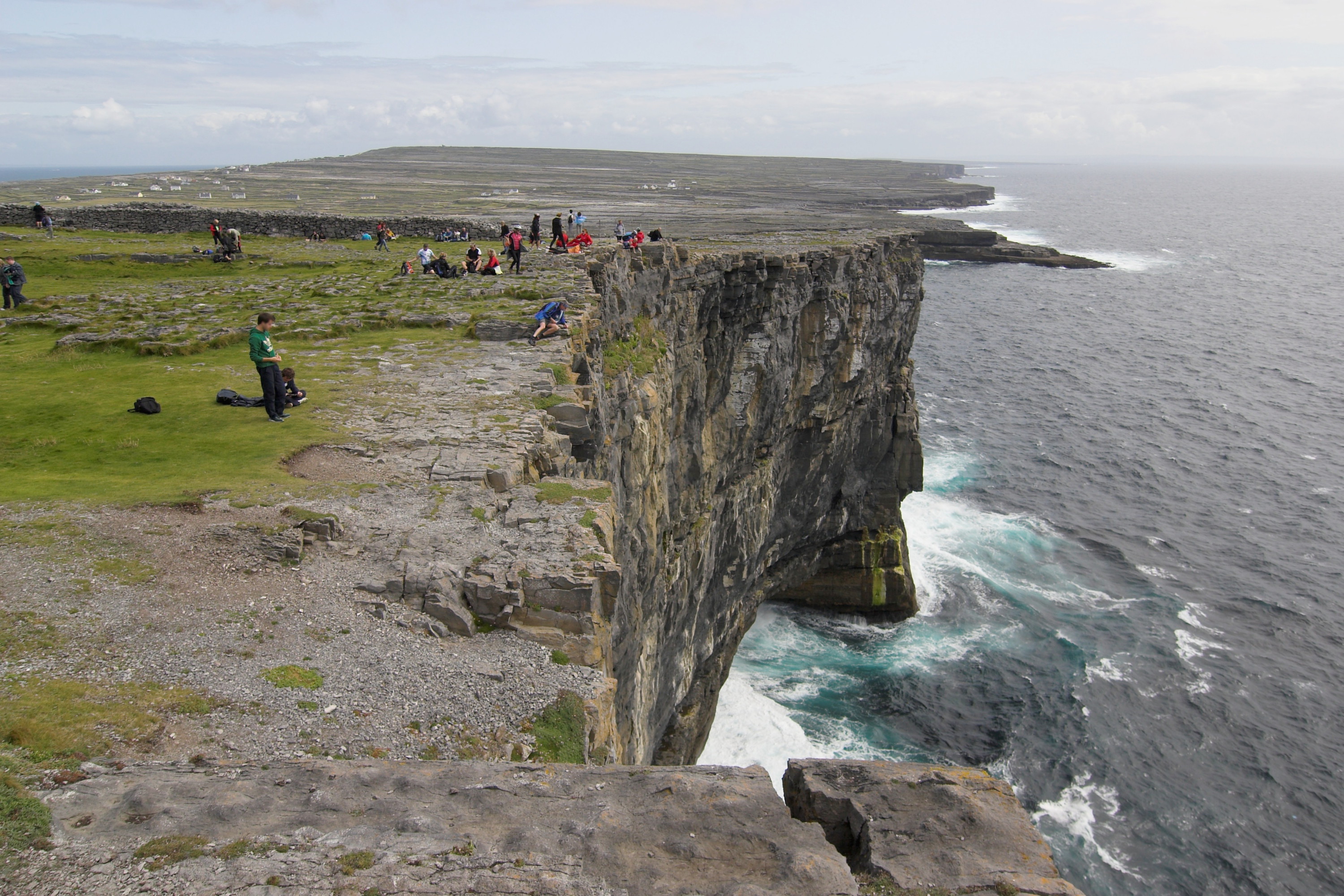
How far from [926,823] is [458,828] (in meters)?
4.82

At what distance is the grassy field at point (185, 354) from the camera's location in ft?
49.1

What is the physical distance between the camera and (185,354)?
22.7 m

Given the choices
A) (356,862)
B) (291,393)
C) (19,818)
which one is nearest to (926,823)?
(356,862)

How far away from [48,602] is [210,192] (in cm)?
7492

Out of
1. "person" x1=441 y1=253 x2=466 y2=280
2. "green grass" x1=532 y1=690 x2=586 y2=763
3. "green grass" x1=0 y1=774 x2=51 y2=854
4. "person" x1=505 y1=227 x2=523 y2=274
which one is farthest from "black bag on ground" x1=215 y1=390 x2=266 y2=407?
"person" x1=505 y1=227 x2=523 y2=274

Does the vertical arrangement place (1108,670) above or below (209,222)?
below

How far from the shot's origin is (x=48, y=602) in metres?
10.7

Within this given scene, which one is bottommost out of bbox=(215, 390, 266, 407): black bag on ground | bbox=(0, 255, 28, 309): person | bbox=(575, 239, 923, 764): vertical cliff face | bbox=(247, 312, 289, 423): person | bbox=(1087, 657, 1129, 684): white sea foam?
bbox=(1087, 657, 1129, 684): white sea foam

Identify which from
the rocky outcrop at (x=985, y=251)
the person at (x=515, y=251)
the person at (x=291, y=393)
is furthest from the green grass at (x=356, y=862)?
the rocky outcrop at (x=985, y=251)

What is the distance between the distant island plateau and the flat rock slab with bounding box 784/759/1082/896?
0.13ft

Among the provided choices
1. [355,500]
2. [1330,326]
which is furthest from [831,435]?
[1330,326]

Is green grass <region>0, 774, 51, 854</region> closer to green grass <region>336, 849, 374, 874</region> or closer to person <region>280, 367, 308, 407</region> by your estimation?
green grass <region>336, 849, 374, 874</region>

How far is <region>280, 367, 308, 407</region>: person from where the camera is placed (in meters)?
18.2

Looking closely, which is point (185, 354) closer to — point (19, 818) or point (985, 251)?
Answer: point (19, 818)
